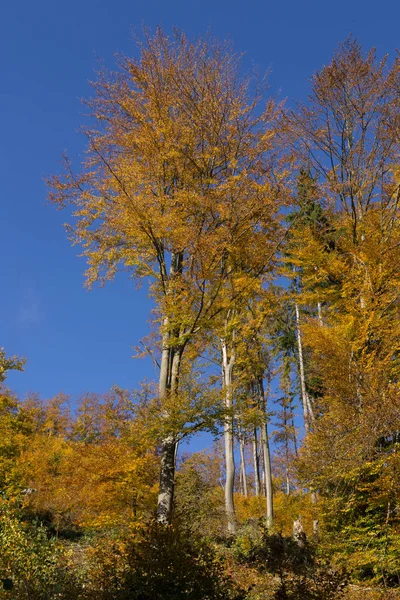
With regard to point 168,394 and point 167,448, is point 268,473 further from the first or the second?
point 168,394

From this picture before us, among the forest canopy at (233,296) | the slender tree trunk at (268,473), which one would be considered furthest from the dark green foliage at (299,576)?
the slender tree trunk at (268,473)

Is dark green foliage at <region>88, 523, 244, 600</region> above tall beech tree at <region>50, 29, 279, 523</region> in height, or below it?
below

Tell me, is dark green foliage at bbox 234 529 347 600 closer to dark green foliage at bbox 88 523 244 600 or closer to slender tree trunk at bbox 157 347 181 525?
dark green foliage at bbox 88 523 244 600

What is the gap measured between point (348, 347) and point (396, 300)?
2266 millimetres

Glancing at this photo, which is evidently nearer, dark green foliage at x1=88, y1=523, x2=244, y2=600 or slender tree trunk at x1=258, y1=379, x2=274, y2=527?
dark green foliage at x1=88, y1=523, x2=244, y2=600

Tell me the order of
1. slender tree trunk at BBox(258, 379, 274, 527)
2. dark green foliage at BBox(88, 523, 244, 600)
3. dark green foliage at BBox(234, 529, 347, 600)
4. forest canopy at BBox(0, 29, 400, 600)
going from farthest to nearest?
slender tree trunk at BBox(258, 379, 274, 527), forest canopy at BBox(0, 29, 400, 600), dark green foliage at BBox(88, 523, 244, 600), dark green foliage at BBox(234, 529, 347, 600)

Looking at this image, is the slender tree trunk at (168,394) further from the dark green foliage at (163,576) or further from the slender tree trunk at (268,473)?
the slender tree trunk at (268,473)

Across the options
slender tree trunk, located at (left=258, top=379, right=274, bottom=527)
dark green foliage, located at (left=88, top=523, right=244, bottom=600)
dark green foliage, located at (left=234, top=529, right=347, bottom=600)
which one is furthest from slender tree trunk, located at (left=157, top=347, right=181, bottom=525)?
slender tree trunk, located at (left=258, top=379, right=274, bottom=527)

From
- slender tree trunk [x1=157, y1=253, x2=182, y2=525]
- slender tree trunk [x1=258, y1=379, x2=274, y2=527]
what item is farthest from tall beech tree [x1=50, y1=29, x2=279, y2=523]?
slender tree trunk [x1=258, y1=379, x2=274, y2=527]

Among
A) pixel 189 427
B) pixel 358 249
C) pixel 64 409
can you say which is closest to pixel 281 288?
pixel 358 249

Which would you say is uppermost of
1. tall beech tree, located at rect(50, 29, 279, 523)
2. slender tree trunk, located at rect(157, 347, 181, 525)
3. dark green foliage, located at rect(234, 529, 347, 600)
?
tall beech tree, located at rect(50, 29, 279, 523)

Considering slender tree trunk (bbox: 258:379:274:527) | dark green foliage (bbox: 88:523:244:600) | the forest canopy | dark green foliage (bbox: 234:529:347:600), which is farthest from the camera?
slender tree trunk (bbox: 258:379:274:527)

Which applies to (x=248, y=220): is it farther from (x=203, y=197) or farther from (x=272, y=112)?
(x=272, y=112)

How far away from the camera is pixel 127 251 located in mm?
10227
